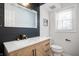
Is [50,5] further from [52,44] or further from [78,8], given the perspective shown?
[52,44]

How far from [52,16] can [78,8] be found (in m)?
0.36

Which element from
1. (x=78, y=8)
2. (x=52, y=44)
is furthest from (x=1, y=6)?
(x=78, y=8)

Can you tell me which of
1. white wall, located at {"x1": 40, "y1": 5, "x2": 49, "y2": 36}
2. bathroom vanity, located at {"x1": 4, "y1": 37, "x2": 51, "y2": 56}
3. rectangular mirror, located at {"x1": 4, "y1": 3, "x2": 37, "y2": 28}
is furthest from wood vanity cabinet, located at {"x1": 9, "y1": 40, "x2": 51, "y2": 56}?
rectangular mirror, located at {"x1": 4, "y1": 3, "x2": 37, "y2": 28}

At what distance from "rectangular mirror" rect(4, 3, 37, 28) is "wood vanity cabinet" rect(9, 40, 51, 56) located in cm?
36

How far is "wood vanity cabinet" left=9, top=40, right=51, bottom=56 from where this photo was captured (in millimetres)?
785

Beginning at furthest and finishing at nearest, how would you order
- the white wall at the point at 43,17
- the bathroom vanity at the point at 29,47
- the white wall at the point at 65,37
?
1. the white wall at the point at 43,17
2. the white wall at the point at 65,37
3. the bathroom vanity at the point at 29,47

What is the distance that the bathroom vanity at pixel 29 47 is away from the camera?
2.45 feet

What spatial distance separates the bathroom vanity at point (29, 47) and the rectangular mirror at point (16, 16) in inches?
10.8

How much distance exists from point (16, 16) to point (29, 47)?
0.49 meters

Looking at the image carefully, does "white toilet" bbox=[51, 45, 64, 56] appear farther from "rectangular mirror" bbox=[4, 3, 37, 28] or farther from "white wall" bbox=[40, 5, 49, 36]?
"rectangular mirror" bbox=[4, 3, 37, 28]

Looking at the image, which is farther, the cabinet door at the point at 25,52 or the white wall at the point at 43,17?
the white wall at the point at 43,17

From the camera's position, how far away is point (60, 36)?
41.4 inches

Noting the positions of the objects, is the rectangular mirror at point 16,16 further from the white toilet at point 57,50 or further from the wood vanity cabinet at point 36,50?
the white toilet at point 57,50

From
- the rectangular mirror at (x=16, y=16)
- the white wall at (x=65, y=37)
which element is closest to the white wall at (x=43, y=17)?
the white wall at (x=65, y=37)
